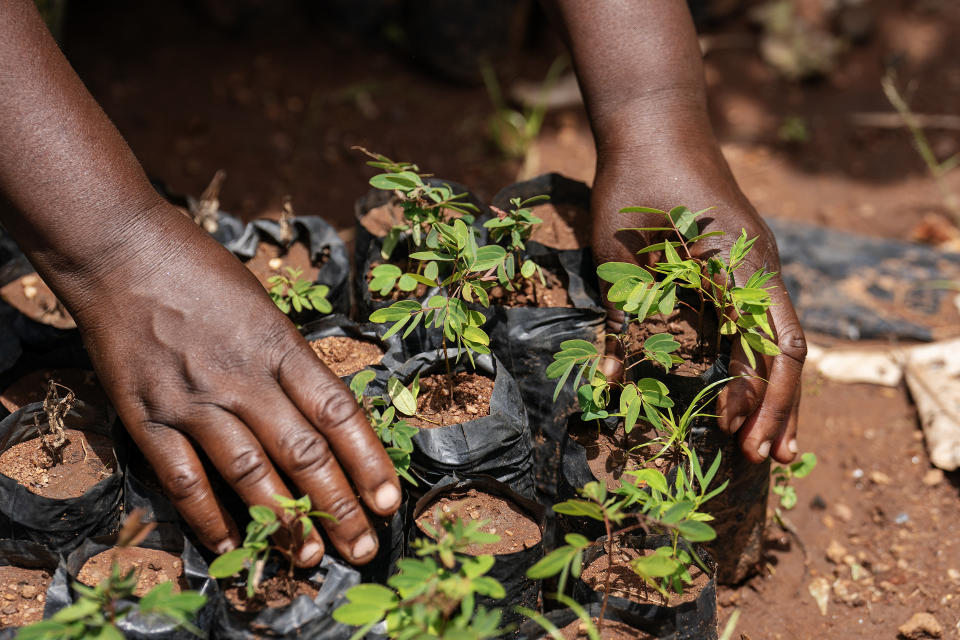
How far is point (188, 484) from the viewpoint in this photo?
1.49 metres

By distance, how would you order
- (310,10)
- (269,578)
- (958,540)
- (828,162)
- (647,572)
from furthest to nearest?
(310,10) → (828,162) → (958,540) → (269,578) → (647,572)

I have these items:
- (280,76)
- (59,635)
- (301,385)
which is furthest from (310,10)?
(59,635)

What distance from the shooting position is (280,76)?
4.30 meters

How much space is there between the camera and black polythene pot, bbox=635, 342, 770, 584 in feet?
5.90

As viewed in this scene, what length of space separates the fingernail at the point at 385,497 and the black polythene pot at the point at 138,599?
0.39 m

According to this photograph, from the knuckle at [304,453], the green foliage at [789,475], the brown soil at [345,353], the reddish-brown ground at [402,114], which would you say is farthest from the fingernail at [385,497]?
the reddish-brown ground at [402,114]

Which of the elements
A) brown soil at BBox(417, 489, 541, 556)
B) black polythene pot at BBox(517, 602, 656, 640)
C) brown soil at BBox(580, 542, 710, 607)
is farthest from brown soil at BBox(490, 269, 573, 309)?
black polythene pot at BBox(517, 602, 656, 640)

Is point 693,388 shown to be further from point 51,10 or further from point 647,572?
point 51,10

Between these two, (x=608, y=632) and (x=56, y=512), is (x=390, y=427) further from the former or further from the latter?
(x=56, y=512)

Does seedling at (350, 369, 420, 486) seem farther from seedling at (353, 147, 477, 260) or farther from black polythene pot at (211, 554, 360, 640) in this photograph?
seedling at (353, 147, 477, 260)

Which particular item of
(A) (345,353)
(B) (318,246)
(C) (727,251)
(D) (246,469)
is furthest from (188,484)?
(C) (727,251)

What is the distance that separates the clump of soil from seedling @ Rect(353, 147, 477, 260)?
1.70 feet

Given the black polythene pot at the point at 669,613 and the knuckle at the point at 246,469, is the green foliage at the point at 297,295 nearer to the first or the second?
the knuckle at the point at 246,469

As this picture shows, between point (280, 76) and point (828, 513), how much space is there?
11.9 ft
